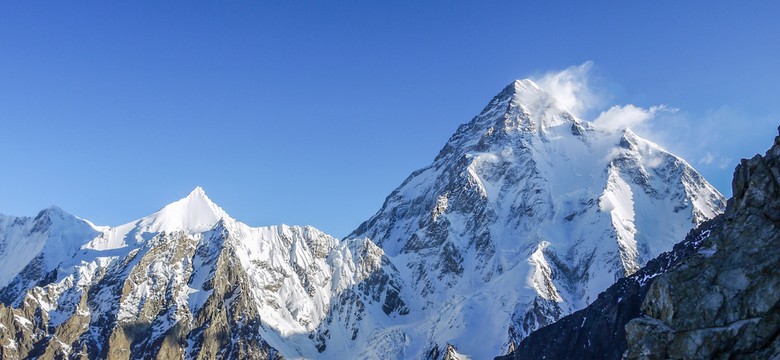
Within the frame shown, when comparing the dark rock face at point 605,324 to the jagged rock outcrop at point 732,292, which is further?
the dark rock face at point 605,324

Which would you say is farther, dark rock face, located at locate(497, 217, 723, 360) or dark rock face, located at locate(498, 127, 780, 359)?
dark rock face, located at locate(497, 217, 723, 360)

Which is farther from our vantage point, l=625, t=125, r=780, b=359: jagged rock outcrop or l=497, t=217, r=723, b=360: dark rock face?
l=497, t=217, r=723, b=360: dark rock face

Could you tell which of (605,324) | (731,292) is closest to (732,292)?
(731,292)

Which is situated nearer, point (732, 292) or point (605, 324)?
point (732, 292)

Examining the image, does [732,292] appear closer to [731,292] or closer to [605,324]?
[731,292]

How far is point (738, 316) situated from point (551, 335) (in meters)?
150

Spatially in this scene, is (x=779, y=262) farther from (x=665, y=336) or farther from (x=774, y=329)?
(x=665, y=336)

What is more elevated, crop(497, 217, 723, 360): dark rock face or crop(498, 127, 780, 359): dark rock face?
crop(497, 217, 723, 360): dark rock face

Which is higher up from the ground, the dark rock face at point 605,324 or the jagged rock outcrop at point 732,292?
the dark rock face at point 605,324

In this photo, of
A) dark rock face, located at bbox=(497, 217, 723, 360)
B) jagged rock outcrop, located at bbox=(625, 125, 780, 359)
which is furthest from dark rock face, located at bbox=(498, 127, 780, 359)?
dark rock face, located at bbox=(497, 217, 723, 360)

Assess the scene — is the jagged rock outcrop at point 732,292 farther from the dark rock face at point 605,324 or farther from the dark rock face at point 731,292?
the dark rock face at point 605,324

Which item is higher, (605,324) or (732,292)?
(605,324)

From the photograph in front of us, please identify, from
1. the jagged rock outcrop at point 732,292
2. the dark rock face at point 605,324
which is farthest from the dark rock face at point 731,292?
the dark rock face at point 605,324

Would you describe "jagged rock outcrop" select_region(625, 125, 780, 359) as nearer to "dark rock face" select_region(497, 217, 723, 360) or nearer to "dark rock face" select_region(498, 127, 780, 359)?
"dark rock face" select_region(498, 127, 780, 359)
